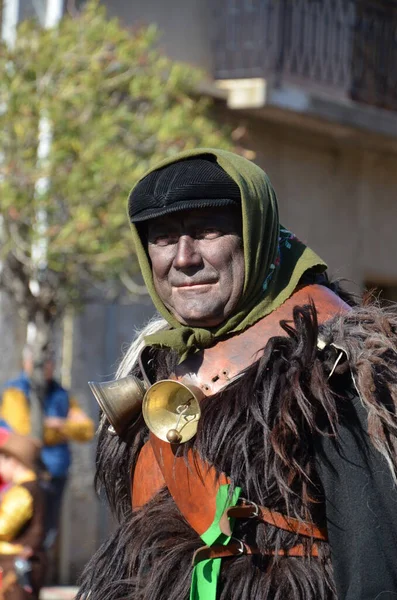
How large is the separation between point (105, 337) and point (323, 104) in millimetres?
2644

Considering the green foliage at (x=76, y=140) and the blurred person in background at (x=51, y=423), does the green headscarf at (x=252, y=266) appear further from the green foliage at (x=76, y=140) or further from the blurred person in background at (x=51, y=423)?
the blurred person in background at (x=51, y=423)

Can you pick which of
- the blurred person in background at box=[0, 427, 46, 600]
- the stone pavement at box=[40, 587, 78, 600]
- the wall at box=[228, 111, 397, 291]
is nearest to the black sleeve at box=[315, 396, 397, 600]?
the blurred person in background at box=[0, 427, 46, 600]

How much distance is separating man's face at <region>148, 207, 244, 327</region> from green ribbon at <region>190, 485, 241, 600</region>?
370 millimetres

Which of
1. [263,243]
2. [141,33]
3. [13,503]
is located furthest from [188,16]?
[263,243]

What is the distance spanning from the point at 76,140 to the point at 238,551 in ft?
15.2

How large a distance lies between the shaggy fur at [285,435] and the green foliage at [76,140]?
4.31 metres

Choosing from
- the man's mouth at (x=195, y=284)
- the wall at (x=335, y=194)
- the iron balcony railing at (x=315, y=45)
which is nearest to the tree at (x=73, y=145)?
the wall at (x=335, y=194)

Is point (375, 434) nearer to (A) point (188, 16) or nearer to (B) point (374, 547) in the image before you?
(B) point (374, 547)

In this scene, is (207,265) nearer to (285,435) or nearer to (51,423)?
(285,435)

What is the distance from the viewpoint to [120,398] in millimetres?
2660

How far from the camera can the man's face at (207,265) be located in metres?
2.55

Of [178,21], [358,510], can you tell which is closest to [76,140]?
[178,21]

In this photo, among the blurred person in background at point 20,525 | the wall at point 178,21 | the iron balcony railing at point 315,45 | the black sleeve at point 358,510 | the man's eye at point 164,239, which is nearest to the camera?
the black sleeve at point 358,510

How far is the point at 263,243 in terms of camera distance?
8.33 feet
